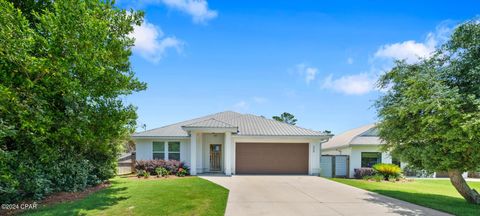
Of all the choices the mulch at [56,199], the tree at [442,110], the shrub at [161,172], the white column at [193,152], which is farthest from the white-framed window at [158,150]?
the tree at [442,110]

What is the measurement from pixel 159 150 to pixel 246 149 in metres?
6.18

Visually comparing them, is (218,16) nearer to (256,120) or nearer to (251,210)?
(251,210)

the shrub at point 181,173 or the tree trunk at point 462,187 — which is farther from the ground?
the tree trunk at point 462,187

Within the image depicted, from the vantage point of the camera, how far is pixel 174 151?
19.1 m

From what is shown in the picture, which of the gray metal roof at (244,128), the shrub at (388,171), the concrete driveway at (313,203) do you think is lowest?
the shrub at (388,171)

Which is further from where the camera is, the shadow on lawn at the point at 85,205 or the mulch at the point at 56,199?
the mulch at the point at 56,199

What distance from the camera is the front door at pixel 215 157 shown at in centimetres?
1942

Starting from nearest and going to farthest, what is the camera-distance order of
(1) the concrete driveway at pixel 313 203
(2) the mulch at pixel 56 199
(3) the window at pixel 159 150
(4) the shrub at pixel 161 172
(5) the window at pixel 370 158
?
(2) the mulch at pixel 56 199 < (1) the concrete driveway at pixel 313 203 < (4) the shrub at pixel 161 172 < (3) the window at pixel 159 150 < (5) the window at pixel 370 158

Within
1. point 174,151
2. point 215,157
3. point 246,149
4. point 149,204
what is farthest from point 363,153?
point 149,204

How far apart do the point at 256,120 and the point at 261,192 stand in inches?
474

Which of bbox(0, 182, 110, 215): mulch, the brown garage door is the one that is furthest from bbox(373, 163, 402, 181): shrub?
bbox(0, 182, 110, 215): mulch

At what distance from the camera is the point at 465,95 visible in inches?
341

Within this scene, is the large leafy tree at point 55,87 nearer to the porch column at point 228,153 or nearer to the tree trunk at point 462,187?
the porch column at point 228,153

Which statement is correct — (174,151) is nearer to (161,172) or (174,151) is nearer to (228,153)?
(161,172)
